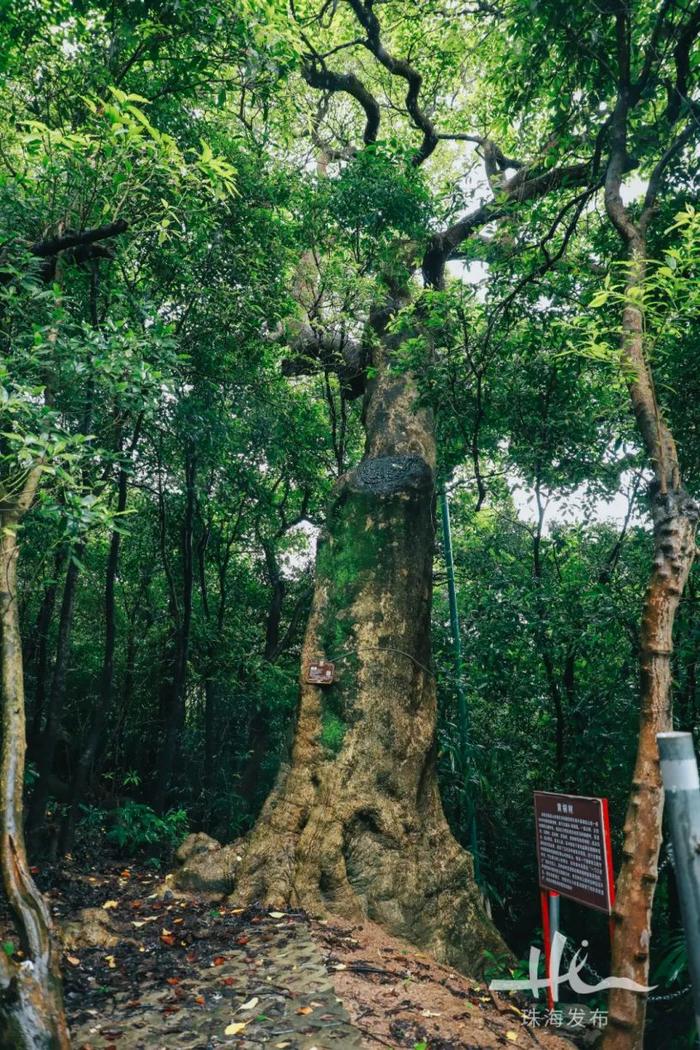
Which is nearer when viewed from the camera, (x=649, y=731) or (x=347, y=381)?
(x=649, y=731)

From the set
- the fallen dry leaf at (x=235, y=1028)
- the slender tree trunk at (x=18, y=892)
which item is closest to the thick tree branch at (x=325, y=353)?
the slender tree trunk at (x=18, y=892)

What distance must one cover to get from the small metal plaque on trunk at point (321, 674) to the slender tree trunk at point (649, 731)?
301cm

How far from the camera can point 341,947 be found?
4918mm

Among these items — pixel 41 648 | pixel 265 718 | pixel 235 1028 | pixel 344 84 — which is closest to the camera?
pixel 235 1028

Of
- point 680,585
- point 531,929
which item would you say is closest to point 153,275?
point 680,585

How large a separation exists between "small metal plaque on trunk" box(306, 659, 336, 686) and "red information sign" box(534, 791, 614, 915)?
2177 millimetres

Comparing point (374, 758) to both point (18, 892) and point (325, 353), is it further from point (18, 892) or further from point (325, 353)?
point (325, 353)

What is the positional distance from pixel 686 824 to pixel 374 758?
15.8 feet

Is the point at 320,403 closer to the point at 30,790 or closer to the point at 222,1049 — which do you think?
the point at 30,790

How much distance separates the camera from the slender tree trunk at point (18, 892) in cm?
328

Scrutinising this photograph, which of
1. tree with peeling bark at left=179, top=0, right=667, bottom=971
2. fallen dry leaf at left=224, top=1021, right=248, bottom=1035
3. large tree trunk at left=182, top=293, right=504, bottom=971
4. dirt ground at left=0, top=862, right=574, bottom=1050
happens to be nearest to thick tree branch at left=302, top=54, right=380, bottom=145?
tree with peeling bark at left=179, top=0, right=667, bottom=971

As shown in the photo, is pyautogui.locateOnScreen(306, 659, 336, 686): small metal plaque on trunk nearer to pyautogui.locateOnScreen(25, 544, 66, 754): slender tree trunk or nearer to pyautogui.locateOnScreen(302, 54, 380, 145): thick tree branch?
pyautogui.locateOnScreen(25, 544, 66, 754): slender tree trunk

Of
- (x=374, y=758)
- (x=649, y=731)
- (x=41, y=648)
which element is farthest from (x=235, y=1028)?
(x=41, y=648)

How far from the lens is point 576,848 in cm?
440
